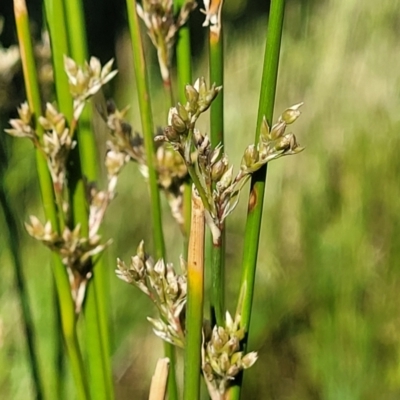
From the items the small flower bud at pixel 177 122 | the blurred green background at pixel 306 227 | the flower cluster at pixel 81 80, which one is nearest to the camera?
the small flower bud at pixel 177 122

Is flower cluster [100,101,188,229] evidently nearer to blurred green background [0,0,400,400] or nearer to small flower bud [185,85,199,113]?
small flower bud [185,85,199,113]

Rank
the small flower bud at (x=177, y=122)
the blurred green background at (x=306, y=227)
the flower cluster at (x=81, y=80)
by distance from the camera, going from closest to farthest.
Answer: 1. the small flower bud at (x=177, y=122)
2. the flower cluster at (x=81, y=80)
3. the blurred green background at (x=306, y=227)

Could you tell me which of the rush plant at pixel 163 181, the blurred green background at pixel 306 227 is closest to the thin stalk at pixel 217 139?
the rush plant at pixel 163 181

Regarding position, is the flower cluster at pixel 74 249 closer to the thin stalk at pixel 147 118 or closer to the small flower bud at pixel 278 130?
the thin stalk at pixel 147 118

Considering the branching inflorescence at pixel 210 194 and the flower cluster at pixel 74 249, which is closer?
the branching inflorescence at pixel 210 194

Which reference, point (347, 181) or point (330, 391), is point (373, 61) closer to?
point (347, 181)

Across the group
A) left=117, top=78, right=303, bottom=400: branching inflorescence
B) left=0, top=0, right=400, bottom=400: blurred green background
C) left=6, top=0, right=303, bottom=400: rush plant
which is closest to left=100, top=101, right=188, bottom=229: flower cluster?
left=6, top=0, right=303, bottom=400: rush plant

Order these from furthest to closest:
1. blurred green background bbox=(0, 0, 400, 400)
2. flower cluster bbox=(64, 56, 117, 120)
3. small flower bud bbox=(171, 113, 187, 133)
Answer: blurred green background bbox=(0, 0, 400, 400), flower cluster bbox=(64, 56, 117, 120), small flower bud bbox=(171, 113, 187, 133)
